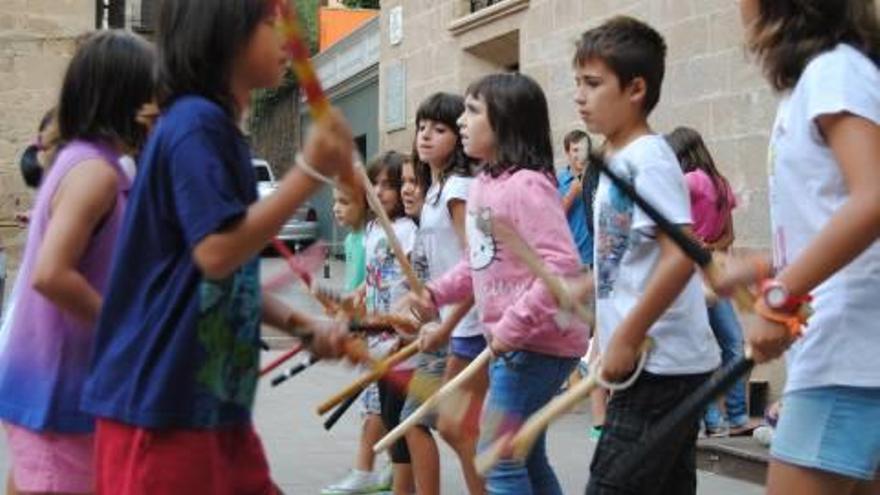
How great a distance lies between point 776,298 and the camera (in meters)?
2.65

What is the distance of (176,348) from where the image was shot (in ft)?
8.51

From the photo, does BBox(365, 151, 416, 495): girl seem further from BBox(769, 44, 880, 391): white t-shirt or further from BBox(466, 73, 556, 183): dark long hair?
BBox(769, 44, 880, 391): white t-shirt

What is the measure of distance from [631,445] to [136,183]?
151 cm

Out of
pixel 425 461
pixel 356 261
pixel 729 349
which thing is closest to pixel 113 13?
pixel 356 261

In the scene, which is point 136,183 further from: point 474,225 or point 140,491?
point 474,225

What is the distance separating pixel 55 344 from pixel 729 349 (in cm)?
453

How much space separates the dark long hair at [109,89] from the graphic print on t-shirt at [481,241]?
1.31 m

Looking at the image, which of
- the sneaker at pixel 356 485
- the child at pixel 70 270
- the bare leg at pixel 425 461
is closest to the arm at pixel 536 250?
the bare leg at pixel 425 461

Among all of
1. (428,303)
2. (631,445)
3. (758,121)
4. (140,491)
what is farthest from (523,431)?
(758,121)

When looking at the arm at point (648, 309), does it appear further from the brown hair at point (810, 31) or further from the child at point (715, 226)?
the child at point (715, 226)

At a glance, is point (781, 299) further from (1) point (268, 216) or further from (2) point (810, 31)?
(1) point (268, 216)

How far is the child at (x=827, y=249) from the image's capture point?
2.66 metres

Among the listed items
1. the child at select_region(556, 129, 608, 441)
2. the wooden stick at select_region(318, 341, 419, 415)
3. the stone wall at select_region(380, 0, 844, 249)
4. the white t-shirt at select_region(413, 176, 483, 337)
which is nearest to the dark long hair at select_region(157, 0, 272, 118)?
the wooden stick at select_region(318, 341, 419, 415)

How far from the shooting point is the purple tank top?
3217mm
